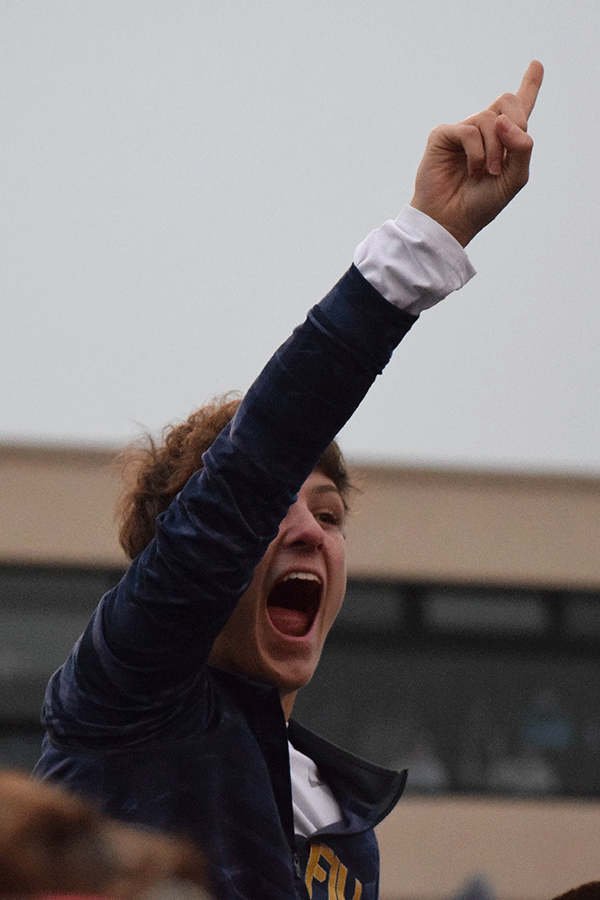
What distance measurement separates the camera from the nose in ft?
7.11

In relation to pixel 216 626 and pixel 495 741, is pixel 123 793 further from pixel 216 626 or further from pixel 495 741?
pixel 495 741

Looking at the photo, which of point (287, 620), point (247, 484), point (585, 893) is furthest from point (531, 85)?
point (585, 893)

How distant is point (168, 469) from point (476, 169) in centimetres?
88

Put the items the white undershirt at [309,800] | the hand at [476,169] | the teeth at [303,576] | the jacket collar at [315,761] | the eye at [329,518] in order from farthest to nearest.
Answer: the eye at [329,518] < the teeth at [303,576] < the white undershirt at [309,800] < the jacket collar at [315,761] < the hand at [476,169]

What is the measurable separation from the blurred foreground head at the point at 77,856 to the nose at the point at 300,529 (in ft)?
4.91

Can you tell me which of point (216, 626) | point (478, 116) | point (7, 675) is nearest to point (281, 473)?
point (216, 626)

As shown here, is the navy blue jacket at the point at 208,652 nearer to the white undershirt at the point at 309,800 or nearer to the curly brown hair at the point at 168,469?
the white undershirt at the point at 309,800

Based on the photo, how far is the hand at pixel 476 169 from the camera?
63.9 inches

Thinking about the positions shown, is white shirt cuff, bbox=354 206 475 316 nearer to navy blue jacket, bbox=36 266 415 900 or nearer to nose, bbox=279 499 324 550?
navy blue jacket, bbox=36 266 415 900

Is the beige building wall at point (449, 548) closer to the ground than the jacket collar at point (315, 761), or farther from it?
closer to the ground

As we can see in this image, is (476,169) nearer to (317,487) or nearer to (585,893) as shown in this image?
(317,487)

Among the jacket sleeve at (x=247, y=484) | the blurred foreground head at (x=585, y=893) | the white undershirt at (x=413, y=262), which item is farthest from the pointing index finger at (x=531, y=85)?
the blurred foreground head at (x=585, y=893)

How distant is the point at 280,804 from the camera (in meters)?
1.77

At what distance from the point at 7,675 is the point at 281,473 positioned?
11711 mm
